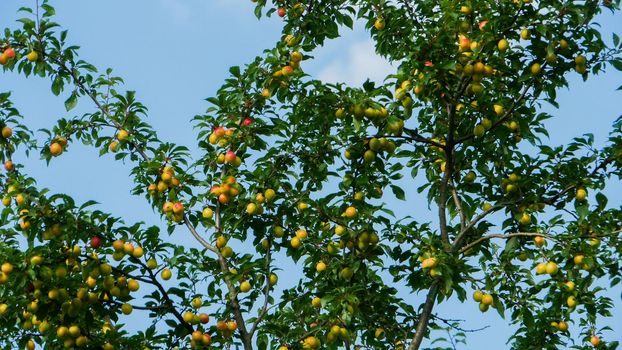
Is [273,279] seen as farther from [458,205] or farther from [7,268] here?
[7,268]

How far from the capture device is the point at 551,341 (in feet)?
25.3

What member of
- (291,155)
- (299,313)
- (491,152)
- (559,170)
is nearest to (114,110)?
(291,155)

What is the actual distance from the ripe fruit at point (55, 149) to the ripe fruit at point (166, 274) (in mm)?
1723

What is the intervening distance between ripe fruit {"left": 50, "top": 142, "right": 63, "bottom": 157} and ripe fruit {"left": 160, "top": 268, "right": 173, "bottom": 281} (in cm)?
172

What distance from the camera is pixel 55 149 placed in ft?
24.1

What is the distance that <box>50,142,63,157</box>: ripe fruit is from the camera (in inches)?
289

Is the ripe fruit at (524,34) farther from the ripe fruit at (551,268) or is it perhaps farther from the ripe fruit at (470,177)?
the ripe fruit at (551,268)

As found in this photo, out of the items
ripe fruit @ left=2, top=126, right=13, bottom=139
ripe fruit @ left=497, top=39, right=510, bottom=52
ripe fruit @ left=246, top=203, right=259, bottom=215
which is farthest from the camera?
ripe fruit @ left=2, top=126, right=13, bottom=139

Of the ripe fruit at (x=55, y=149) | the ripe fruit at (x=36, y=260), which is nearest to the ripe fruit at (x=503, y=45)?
the ripe fruit at (x=36, y=260)

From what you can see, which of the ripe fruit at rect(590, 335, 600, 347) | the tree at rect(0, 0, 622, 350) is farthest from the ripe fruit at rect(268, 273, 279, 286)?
the ripe fruit at rect(590, 335, 600, 347)

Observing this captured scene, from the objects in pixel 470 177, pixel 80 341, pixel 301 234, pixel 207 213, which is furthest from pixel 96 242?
pixel 470 177

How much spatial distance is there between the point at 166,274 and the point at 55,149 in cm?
177

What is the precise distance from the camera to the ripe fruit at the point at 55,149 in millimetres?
7340

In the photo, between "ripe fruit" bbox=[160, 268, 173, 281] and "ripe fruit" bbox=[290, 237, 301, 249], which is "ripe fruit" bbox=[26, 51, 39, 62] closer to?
"ripe fruit" bbox=[160, 268, 173, 281]
